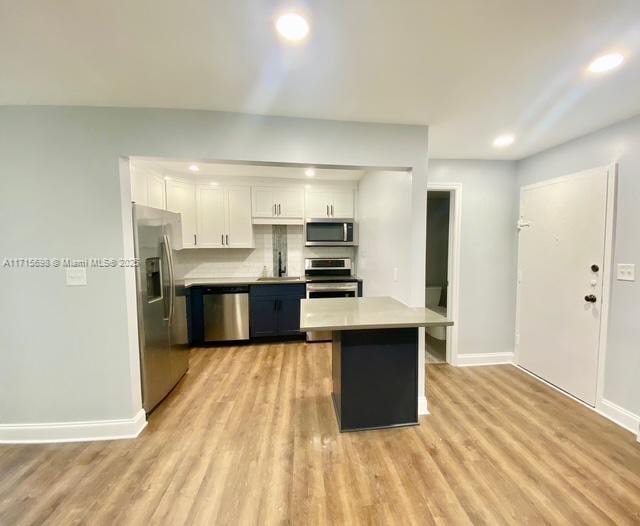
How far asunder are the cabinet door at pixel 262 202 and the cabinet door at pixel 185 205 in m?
0.86

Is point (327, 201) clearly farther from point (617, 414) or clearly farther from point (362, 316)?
point (617, 414)

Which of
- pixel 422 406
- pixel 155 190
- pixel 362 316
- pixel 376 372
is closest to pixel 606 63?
pixel 362 316

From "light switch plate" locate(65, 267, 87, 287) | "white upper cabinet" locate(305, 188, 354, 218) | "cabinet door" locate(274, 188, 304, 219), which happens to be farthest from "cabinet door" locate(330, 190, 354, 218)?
"light switch plate" locate(65, 267, 87, 287)

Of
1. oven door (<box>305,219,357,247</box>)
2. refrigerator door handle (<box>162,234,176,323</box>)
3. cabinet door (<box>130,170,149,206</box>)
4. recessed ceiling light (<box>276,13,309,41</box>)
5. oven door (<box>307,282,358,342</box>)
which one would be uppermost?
recessed ceiling light (<box>276,13,309,41</box>)

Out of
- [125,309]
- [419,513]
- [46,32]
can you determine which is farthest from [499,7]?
[125,309]

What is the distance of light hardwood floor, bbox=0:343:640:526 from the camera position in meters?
1.44

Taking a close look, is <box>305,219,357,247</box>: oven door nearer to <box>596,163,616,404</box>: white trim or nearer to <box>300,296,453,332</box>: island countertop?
<box>300,296,453,332</box>: island countertop

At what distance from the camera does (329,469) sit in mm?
1715

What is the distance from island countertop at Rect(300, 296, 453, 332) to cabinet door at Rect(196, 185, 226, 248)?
2303mm

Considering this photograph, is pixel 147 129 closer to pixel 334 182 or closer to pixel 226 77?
pixel 226 77

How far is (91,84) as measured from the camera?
1.64 m

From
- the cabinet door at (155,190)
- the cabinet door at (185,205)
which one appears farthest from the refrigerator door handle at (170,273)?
the cabinet door at (185,205)

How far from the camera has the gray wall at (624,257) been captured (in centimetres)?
208

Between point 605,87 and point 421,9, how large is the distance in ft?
4.83
